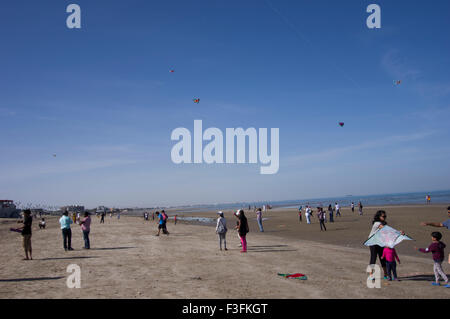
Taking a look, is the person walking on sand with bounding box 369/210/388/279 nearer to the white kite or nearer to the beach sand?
the white kite

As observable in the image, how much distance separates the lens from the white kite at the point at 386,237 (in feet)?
28.2

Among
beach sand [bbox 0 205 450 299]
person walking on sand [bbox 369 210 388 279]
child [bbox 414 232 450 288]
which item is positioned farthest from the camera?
person walking on sand [bbox 369 210 388 279]

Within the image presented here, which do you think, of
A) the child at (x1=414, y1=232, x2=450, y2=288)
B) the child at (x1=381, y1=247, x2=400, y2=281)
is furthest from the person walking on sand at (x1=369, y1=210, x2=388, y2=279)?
the child at (x1=414, y1=232, x2=450, y2=288)

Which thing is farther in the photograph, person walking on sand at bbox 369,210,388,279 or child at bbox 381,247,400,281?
person walking on sand at bbox 369,210,388,279

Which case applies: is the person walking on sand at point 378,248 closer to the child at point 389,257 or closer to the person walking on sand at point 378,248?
the person walking on sand at point 378,248

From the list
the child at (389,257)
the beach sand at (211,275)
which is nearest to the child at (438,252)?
the beach sand at (211,275)

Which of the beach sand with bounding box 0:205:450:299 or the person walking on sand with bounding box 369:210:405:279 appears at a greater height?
the person walking on sand with bounding box 369:210:405:279

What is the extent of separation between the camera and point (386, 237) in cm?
883

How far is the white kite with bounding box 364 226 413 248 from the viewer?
28.2 ft

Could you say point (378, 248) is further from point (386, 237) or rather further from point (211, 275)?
point (211, 275)

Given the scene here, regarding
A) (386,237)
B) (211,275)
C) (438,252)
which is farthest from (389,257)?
(211,275)
